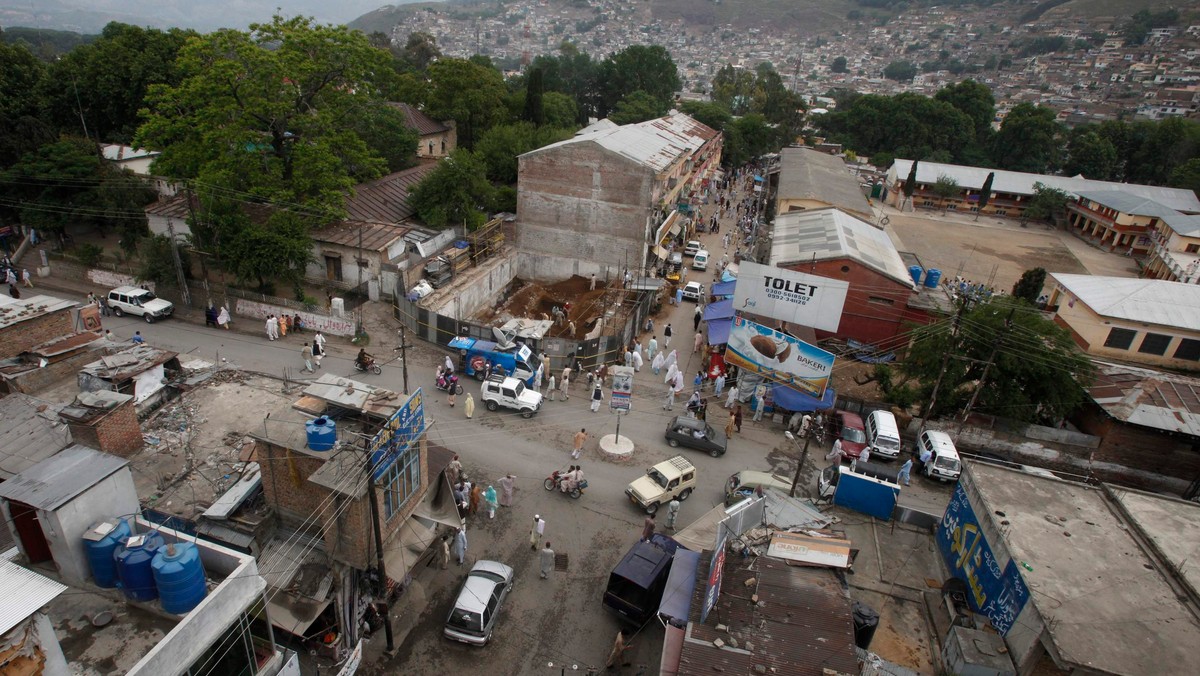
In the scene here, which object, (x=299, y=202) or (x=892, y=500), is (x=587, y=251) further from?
(x=892, y=500)

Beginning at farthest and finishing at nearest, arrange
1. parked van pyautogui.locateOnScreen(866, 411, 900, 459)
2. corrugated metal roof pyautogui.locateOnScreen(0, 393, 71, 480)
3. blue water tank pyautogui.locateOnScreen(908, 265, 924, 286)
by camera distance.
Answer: blue water tank pyautogui.locateOnScreen(908, 265, 924, 286) < parked van pyautogui.locateOnScreen(866, 411, 900, 459) < corrugated metal roof pyautogui.locateOnScreen(0, 393, 71, 480)

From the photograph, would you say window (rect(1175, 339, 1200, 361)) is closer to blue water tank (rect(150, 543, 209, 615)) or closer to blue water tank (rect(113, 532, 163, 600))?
blue water tank (rect(150, 543, 209, 615))

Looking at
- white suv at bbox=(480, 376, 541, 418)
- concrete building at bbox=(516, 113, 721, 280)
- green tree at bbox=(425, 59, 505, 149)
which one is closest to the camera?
white suv at bbox=(480, 376, 541, 418)

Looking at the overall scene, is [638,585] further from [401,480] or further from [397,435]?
[397,435]


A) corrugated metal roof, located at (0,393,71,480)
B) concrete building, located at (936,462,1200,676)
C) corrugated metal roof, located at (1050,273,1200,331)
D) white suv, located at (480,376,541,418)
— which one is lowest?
white suv, located at (480,376,541,418)

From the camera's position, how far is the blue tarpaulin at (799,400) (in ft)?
78.3

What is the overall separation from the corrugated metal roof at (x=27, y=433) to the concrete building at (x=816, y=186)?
41327 mm

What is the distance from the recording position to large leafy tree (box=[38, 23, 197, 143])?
1448 inches

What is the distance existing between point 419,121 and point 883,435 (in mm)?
43303

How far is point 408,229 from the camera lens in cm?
3300

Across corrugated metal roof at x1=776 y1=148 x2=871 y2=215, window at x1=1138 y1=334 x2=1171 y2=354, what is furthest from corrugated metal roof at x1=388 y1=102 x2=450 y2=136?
window at x1=1138 y1=334 x2=1171 y2=354

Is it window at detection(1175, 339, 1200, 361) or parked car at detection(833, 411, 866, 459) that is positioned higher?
window at detection(1175, 339, 1200, 361)

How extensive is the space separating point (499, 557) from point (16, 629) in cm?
1124

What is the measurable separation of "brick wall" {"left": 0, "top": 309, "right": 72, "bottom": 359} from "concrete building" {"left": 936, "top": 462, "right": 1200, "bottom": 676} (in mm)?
23923
